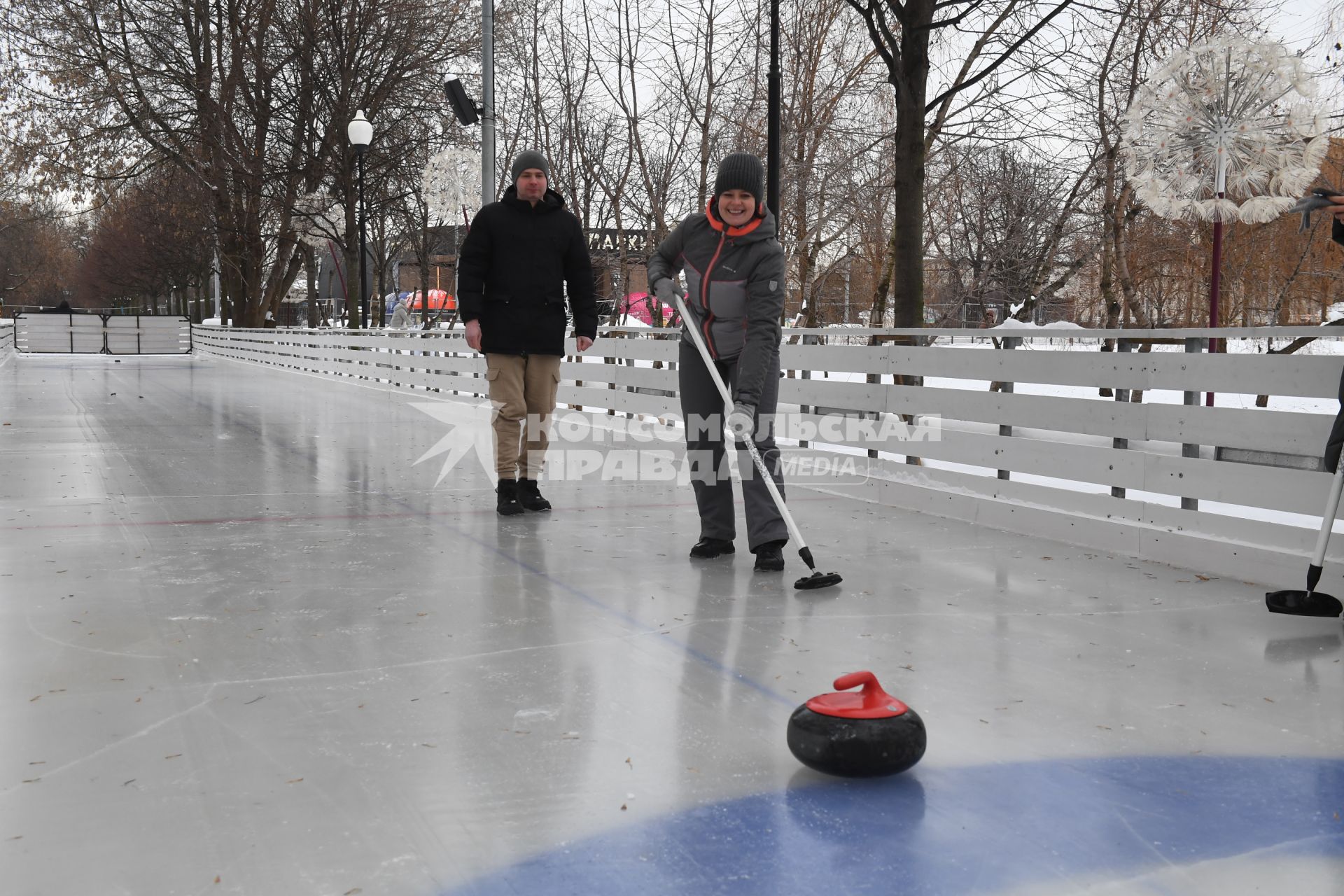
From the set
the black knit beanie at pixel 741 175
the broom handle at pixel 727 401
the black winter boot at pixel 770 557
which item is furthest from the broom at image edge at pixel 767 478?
the black knit beanie at pixel 741 175

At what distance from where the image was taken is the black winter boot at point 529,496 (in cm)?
756

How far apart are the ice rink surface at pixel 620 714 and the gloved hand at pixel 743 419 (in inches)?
26.6

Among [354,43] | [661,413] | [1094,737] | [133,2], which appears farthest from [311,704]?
[133,2]

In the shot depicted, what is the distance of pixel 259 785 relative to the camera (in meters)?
3.03

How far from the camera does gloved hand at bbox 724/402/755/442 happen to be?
5465 mm

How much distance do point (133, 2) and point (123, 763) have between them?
105 ft

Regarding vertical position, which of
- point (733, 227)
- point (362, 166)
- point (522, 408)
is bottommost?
point (522, 408)

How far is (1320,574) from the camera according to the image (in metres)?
4.78

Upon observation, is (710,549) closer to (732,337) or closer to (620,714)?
(732,337)

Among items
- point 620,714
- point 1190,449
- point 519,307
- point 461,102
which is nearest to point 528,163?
point 519,307

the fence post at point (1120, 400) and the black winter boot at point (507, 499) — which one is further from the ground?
the fence post at point (1120, 400)

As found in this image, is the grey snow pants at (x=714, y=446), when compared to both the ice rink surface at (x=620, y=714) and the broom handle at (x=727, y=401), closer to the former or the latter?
the broom handle at (x=727, y=401)

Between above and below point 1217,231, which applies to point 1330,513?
below

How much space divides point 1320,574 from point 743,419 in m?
2.38
